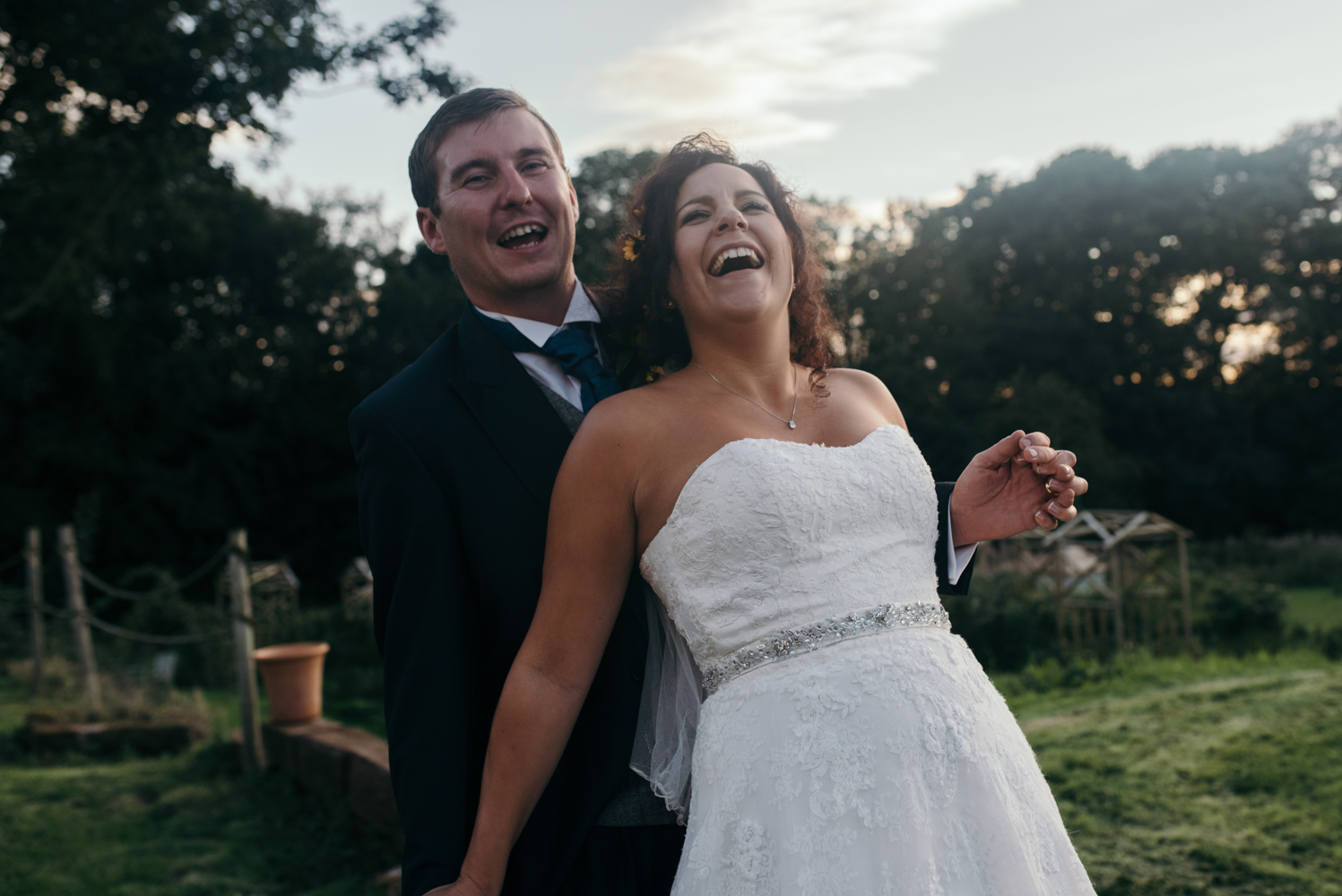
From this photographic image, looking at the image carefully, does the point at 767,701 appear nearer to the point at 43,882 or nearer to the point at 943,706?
the point at 943,706

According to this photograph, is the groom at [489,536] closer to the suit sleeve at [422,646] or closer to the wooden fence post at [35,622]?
the suit sleeve at [422,646]

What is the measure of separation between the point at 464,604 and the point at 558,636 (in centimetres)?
20

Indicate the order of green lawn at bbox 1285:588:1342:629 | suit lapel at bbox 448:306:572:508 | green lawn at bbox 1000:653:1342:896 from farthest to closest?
green lawn at bbox 1285:588:1342:629 → green lawn at bbox 1000:653:1342:896 → suit lapel at bbox 448:306:572:508

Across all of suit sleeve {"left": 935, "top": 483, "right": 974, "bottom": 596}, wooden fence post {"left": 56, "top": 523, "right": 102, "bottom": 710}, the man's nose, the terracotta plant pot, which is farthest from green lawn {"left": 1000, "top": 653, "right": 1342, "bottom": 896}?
wooden fence post {"left": 56, "top": 523, "right": 102, "bottom": 710}

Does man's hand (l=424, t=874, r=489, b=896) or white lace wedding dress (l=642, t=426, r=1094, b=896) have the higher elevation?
white lace wedding dress (l=642, t=426, r=1094, b=896)

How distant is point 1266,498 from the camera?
102 ft

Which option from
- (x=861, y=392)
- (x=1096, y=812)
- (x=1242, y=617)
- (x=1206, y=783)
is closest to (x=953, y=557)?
(x=861, y=392)

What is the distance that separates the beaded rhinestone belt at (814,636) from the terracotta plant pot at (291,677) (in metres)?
5.78

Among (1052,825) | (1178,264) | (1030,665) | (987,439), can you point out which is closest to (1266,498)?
(1178,264)

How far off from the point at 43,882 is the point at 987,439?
25.0 m

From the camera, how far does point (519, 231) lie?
6.89ft

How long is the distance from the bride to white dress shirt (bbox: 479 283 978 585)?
0.62 feet

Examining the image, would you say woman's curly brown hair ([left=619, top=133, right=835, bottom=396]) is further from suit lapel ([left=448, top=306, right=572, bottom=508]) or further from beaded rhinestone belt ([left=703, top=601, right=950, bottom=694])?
beaded rhinestone belt ([left=703, top=601, right=950, bottom=694])

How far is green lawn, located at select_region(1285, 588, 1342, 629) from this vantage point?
1400cm
